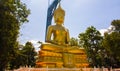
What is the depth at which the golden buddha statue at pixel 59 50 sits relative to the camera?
1282 cm

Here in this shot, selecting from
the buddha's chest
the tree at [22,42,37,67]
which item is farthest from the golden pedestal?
the tree at [22,42,37,67]

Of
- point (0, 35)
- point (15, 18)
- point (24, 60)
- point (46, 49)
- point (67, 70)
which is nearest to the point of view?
point (67, 70)

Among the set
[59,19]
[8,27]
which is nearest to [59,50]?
[59,19]

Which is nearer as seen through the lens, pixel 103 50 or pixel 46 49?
pixel 46 49

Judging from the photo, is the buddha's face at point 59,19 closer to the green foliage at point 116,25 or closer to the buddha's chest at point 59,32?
the buddha's chest at point 59,32

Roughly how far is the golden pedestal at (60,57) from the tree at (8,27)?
2652 millimetres

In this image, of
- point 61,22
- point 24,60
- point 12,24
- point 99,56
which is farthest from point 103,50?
point 12,24

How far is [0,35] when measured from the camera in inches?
559

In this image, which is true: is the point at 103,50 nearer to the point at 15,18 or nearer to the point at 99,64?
the point at 99,64

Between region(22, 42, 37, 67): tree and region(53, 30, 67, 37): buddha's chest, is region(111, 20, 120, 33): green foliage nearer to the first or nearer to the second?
region(22, 42, 37, 67): tree

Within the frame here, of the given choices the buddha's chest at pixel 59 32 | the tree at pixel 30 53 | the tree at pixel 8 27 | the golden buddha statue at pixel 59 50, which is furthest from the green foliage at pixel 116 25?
the tree at pixel 8 27

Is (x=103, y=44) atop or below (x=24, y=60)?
atop

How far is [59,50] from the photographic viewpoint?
44.3 feet

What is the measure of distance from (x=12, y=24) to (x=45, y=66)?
375 centimetres
